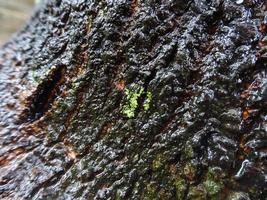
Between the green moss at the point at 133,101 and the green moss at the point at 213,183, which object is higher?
the green moss at the point at 133,101

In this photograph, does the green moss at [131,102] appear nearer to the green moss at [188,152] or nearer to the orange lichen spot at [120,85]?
the orange lichen spot at [120,85]

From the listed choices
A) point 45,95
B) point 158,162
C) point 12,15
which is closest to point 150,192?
point 158,162

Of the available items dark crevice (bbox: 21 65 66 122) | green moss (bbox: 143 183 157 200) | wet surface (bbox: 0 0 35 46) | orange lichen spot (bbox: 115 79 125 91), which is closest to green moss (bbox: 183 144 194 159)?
green moss (bbox: 143 183 157 200)

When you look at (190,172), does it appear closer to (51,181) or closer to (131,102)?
(131,102)

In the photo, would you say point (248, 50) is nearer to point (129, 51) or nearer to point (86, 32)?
point (129, 51)

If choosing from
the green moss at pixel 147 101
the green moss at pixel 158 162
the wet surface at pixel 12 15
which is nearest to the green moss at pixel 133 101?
the green moss at pixel 147 101

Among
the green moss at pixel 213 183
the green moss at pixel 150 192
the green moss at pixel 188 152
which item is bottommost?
the green moss at pixel 150 192

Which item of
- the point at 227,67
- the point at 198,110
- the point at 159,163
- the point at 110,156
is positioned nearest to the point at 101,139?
the point at 110,156

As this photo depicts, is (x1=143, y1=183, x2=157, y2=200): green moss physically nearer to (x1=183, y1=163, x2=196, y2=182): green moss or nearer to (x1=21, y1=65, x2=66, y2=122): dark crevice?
(x1=183, y1=163, x2=196, y2=182): green moss
